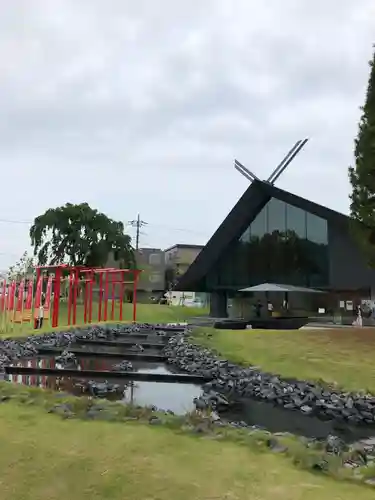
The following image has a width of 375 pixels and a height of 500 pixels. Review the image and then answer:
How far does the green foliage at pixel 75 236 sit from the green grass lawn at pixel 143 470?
78.8 feet

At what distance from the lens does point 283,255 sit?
2309 cm

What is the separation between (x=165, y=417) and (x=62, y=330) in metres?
10.6

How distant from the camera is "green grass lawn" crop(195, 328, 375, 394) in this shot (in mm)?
7582

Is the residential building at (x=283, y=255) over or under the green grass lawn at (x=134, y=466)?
over

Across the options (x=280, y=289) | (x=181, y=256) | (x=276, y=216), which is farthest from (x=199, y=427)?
(x=181, y=256)

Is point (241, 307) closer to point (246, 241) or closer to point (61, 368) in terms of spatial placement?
point (246, 241)

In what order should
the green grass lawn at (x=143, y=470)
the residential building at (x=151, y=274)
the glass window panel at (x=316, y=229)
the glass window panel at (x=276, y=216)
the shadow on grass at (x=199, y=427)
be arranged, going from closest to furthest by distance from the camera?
the green grass lawn at (x=143, y=470)
the shadow on grass at (x=199, y=427)
the glass window panel at (x=316, y=229)
the glass window panel at (x=276, y=216)
the residential building at (x=151, y=274)

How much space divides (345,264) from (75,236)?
1351cm

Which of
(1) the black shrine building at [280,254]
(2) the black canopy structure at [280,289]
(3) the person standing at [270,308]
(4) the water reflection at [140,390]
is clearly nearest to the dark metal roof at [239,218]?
(1) the black shrine building at [280,254]

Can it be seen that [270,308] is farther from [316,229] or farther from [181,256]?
[181,256]

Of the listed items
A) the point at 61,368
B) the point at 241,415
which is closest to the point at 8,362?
the point at 61,368

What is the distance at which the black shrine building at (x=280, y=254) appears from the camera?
833 inches

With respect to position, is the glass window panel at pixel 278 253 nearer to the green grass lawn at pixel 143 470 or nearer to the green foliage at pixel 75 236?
the green foliage at pixel 75 236

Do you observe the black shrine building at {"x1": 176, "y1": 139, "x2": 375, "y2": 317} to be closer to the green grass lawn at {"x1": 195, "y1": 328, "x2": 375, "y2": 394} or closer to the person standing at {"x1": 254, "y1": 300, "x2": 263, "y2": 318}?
the person standing at {"x1": 254, "y1": 300, "x2": 263, "y2": 318}
